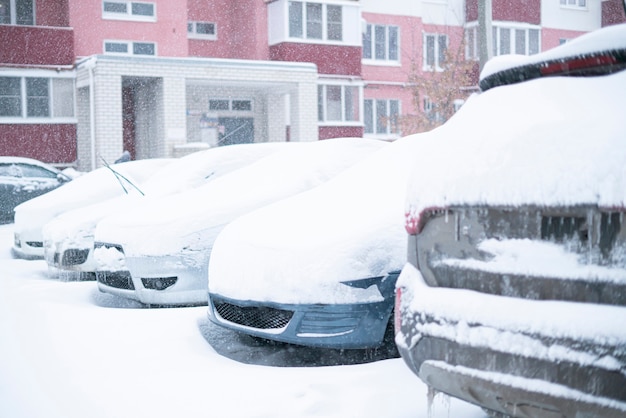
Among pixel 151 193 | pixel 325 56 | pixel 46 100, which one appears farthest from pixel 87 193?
pixel 325 56

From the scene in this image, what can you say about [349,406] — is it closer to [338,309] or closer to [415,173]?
[338,309]

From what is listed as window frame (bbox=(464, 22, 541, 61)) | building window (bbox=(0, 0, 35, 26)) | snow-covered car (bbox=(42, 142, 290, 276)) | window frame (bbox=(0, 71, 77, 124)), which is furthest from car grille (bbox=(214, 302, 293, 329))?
window frame (bbox=(464, 22, 541, 61))

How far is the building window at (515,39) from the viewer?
31969 millimetres

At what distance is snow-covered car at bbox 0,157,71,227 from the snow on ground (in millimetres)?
10960

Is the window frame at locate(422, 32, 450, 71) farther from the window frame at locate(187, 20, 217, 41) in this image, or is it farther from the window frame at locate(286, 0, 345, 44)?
the window frame at locate(187, 20, 217, 41)

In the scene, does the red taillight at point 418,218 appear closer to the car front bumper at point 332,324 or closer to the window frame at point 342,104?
the car front bumper at point 332,324

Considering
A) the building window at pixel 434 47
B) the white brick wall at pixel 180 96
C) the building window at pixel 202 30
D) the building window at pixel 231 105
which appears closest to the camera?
the white brick wall at pixel 180 96

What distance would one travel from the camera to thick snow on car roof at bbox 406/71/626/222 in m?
2.46

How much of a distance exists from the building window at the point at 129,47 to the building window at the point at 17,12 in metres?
2.40

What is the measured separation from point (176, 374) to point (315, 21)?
23863 mm

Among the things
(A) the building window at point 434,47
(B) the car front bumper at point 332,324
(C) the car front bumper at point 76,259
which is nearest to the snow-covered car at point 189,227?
(C) the car front bumper at point 76,259

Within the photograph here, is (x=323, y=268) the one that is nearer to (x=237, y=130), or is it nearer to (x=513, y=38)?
(x=237, y=130)

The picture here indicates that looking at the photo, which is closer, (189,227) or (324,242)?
(324,242)

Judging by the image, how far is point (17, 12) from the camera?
2373 centimetres
